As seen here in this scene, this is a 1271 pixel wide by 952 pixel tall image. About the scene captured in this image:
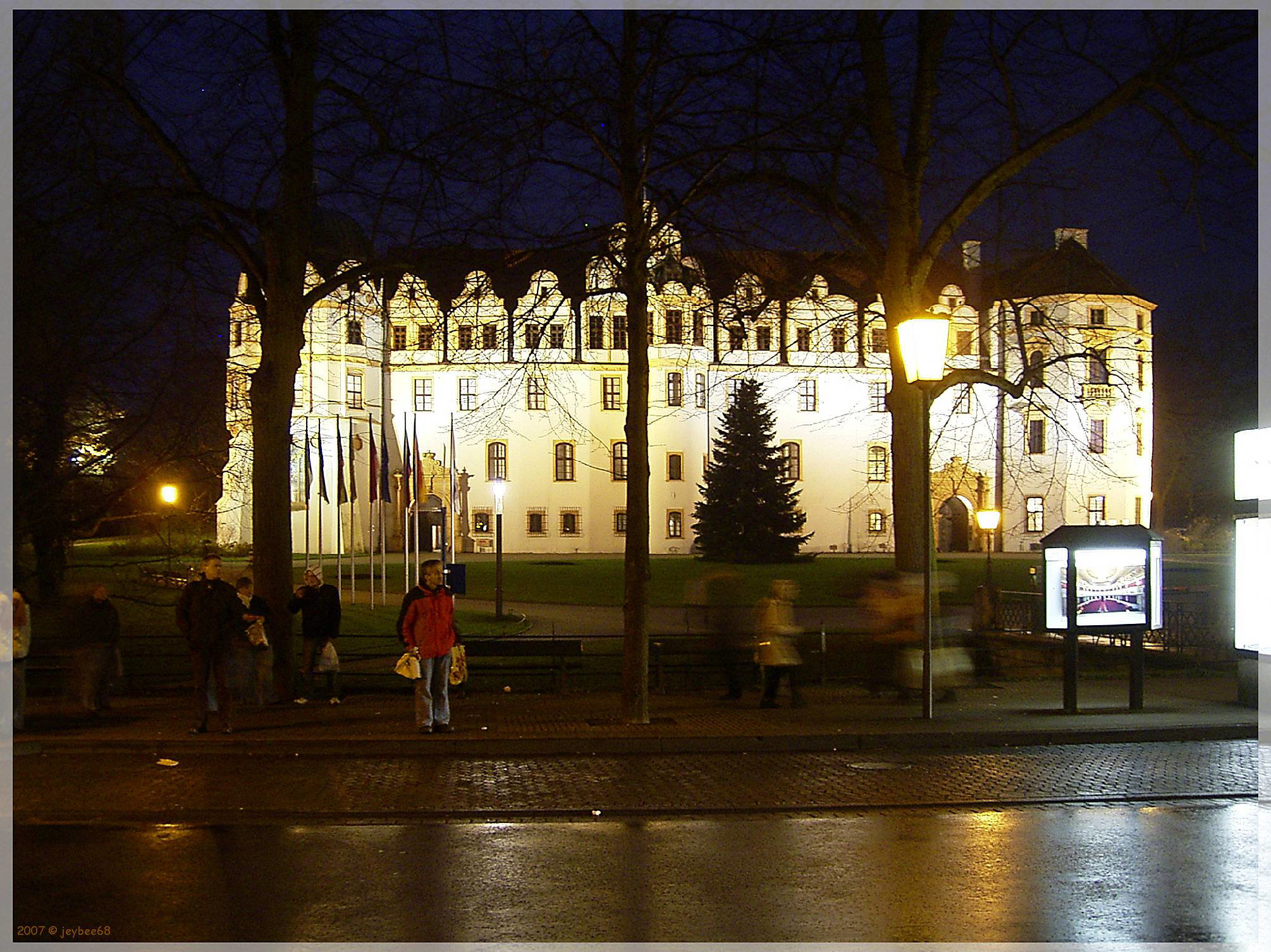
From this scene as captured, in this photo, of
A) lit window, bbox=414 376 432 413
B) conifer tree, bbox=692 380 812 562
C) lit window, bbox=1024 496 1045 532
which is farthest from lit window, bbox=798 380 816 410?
lit window, bbox=414 376 432 413

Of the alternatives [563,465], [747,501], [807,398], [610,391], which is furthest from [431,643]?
[807,398]

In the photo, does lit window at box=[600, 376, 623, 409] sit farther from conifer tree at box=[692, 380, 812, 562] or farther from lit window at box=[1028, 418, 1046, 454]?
lit window at box=[1028, 418, 1046, 454]

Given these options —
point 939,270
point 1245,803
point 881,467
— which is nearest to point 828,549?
point 881,467

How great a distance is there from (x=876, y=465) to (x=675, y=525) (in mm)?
12641

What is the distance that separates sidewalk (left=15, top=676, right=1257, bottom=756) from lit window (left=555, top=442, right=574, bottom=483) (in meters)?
55.3

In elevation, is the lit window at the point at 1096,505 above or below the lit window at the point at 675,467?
below

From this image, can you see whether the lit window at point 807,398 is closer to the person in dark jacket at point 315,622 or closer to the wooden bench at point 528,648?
the wooden bench at point 528,648

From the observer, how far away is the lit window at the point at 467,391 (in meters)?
70.9

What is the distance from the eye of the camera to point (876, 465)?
236 feet

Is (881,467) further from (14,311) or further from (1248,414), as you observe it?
(14,311)

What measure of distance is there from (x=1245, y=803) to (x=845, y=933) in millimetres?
5592

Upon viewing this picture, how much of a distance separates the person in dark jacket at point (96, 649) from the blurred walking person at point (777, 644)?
8.23 metres

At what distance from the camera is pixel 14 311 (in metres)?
14.8

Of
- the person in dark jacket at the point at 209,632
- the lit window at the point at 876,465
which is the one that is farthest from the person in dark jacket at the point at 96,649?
the lit window at the point at 876,465
